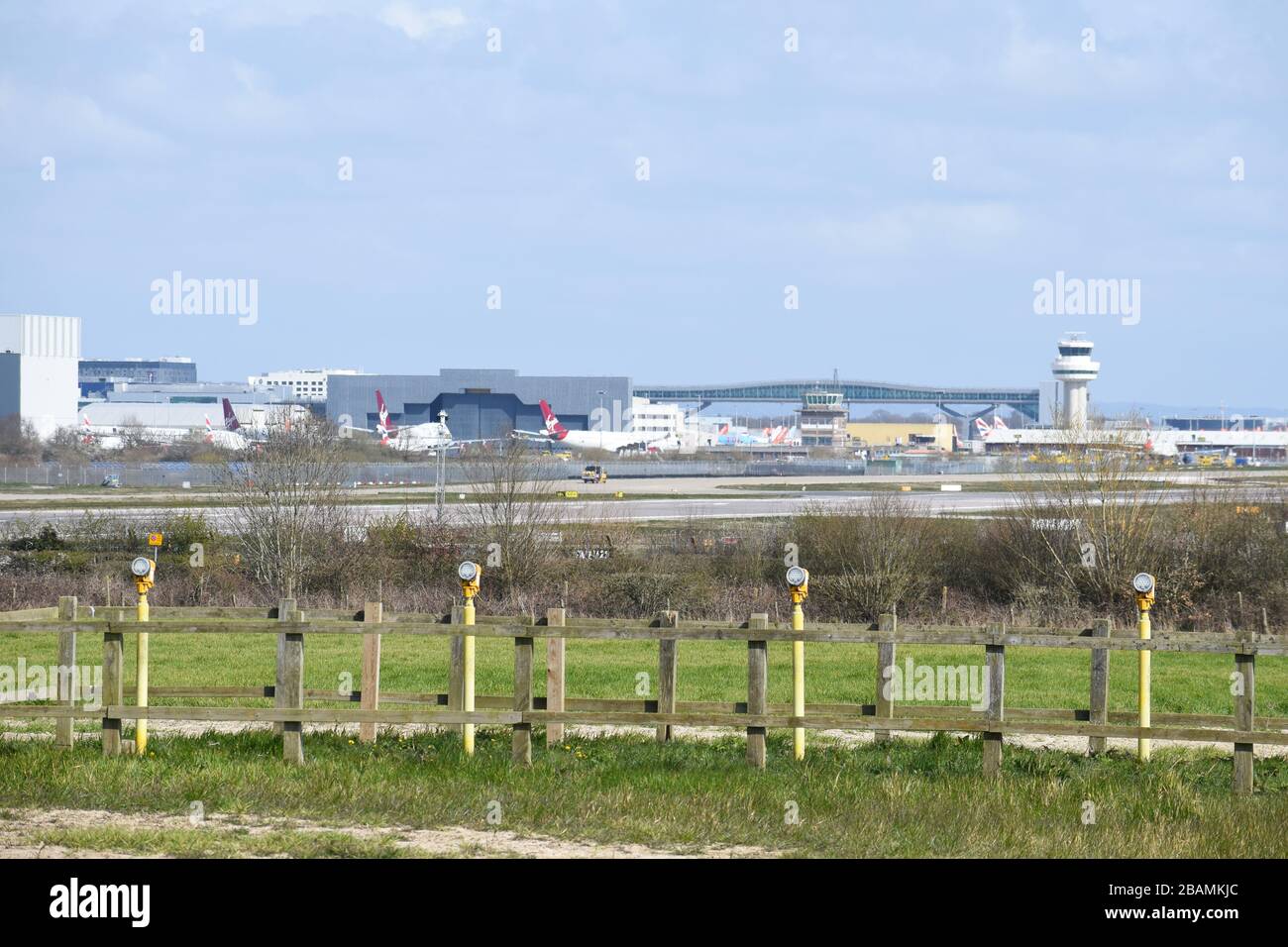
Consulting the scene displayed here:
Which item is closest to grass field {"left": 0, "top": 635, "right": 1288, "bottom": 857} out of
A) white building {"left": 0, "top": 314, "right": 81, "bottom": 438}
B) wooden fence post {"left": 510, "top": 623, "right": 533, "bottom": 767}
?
wooden fence post {"left": 510, "top": 623, "right": 533, "bottom": 767}

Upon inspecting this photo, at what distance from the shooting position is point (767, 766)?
12945 mm

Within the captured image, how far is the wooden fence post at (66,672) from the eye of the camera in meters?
13.3

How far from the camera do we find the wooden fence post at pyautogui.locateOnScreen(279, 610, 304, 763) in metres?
12.8

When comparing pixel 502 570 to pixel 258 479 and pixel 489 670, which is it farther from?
pixel 489 670

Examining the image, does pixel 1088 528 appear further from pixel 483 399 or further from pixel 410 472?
pixel 483 399

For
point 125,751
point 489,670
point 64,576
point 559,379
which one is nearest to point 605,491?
point 64,576

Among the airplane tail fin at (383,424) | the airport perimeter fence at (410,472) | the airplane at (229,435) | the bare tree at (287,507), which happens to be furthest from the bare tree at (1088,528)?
the airplane tail fin at (383,424)

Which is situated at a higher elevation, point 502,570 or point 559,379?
point 559,379

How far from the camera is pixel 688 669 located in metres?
22.6

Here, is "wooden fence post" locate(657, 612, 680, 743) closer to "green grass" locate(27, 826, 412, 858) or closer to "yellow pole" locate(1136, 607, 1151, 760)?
"green grass" locate(27, 826, 412, 858)

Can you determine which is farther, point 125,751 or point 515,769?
point 125,751

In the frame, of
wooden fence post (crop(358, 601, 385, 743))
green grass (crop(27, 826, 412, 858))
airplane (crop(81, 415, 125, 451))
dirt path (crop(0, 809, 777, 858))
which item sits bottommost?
dirt path (crop(0, 809, 777, 858))

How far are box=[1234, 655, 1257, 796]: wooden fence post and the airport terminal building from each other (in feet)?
470

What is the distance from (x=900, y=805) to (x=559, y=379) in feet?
483
